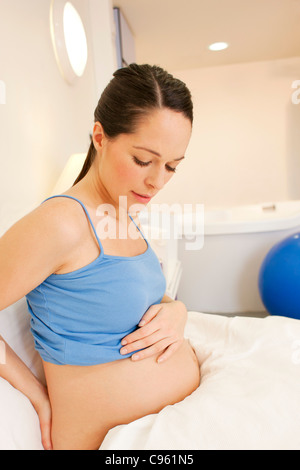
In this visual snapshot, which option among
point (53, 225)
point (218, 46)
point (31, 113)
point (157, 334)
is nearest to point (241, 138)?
point (218, 46)

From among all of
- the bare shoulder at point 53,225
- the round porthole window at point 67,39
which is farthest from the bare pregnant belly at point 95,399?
the round porthole window at point 67,39

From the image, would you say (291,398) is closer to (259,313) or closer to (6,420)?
(6,420)

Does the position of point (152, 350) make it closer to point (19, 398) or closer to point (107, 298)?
point (107, 298)

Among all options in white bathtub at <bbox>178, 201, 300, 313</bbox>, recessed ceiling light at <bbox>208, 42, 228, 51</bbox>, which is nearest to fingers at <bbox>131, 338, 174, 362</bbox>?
white bathtub at <bbox>178, 201, 300, 313</bbox>

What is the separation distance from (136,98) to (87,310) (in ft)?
1.40

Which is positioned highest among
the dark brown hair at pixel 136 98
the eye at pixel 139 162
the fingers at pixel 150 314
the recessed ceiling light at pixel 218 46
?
the recessed ceiling light at pixel 218 46

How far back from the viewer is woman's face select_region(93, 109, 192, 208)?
73 cm

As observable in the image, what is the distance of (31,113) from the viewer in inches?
53.0

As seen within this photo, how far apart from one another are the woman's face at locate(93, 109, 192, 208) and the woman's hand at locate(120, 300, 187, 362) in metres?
0.26

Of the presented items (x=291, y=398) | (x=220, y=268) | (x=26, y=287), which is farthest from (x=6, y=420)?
(x=220, y=268)

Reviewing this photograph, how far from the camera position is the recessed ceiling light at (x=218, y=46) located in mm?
3489

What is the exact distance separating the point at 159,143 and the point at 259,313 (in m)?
1.99

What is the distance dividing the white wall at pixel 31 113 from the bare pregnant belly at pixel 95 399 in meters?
0.40

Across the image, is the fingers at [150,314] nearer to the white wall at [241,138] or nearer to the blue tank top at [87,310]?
the blue tank top at [87,310]
